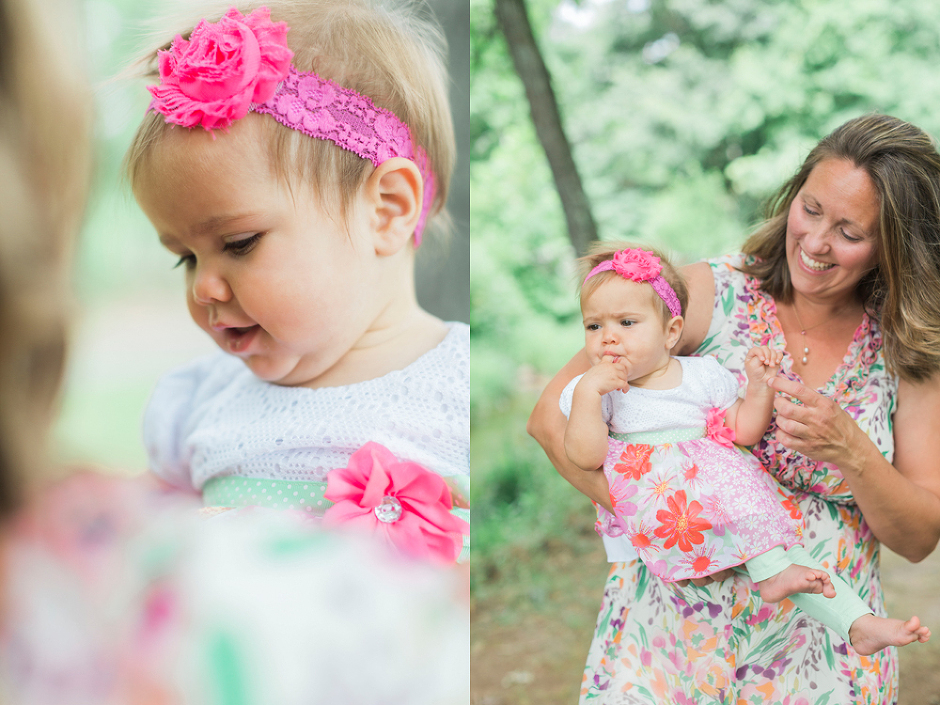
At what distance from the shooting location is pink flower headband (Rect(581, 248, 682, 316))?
4.18 ft

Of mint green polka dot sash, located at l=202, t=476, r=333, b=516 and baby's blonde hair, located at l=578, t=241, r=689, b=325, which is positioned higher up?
baby's blonde hair, located at l=578, t=241, r=689, b=325

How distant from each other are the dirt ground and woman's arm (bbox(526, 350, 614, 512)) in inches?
66.4

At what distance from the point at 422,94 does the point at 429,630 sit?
0.88 m

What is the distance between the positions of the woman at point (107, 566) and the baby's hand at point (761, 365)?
0.69 metres

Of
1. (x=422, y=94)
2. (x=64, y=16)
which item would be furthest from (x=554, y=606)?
(x=64, y=16)

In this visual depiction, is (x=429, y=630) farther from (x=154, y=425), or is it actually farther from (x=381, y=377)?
(x=154, y=425)

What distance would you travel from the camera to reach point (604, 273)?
1304 millimetres

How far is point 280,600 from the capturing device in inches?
43.2

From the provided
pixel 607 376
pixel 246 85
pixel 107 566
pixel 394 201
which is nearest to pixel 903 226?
pixel 607 376

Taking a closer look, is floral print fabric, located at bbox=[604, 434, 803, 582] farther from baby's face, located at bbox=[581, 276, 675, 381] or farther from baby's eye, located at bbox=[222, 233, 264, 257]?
baby's eye, located at bbox=[222, 233, 264, 257]

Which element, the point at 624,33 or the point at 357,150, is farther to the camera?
the point at 624,33

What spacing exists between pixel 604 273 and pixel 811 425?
1.46 ft

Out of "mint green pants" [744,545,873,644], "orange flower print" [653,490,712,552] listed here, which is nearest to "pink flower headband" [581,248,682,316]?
"orange flower print" [653,490,712,552]

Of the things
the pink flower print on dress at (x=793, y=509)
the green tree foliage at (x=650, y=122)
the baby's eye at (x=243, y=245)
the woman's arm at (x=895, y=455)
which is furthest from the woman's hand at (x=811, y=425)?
the green tree foliage at (x=650, y=122)
